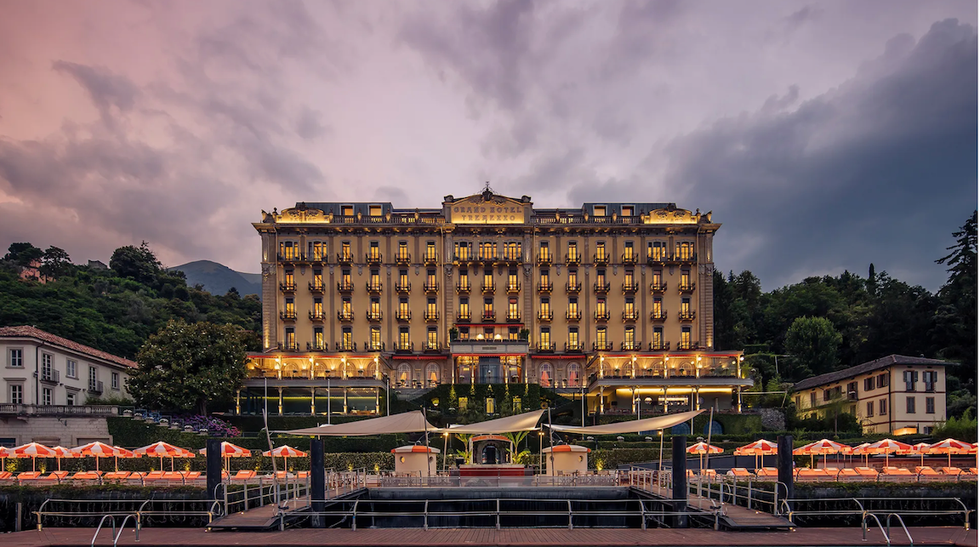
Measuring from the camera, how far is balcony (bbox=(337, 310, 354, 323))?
74250mm

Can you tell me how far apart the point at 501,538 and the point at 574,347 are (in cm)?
5455

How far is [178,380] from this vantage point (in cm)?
5528

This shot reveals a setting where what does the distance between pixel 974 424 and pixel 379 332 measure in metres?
48.6

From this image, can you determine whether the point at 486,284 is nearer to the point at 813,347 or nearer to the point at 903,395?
the point at 813,347

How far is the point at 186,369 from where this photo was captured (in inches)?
2210

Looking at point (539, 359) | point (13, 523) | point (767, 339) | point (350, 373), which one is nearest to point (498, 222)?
point (539, 359)

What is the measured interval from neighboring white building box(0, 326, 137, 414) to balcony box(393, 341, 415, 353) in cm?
2518

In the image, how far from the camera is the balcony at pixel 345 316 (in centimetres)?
7425

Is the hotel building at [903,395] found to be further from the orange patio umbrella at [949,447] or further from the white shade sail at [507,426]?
the white shade sail at [507,426]

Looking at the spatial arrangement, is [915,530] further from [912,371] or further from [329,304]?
[329,304]

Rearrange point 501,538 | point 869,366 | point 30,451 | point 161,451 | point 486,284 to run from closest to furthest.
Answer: point 501,538 → point 30,451 → point 161,451 → point 869,366 → point 486,284

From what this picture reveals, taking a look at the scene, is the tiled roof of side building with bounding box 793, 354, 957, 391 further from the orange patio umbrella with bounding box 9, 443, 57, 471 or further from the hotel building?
the orange patio umbrella with bounding box 9, 443, 57, 471

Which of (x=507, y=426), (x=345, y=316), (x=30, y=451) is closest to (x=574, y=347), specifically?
(x=345, y=316)

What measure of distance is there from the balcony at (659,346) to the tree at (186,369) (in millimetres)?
37559
